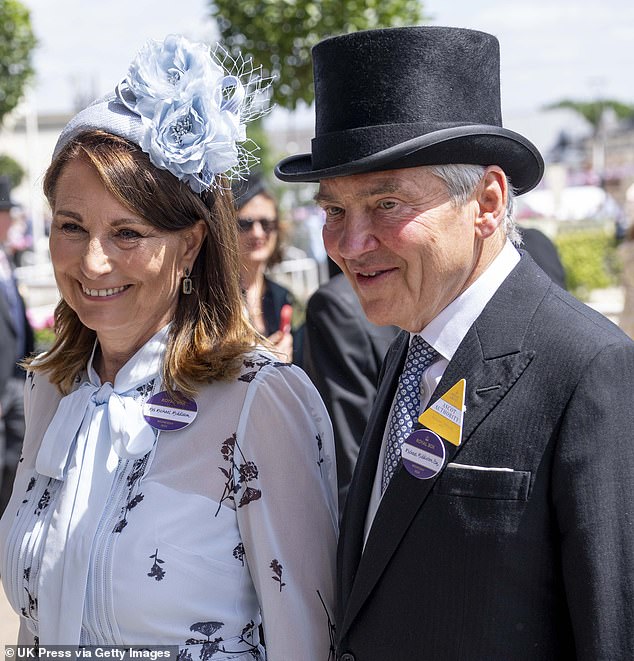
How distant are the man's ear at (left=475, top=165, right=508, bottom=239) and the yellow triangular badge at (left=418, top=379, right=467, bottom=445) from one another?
34 cm

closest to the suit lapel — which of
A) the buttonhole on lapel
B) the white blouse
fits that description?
the buttonhole on lapel

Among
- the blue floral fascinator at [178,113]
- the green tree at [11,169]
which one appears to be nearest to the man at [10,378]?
the blue floral fascinator at [178,113]

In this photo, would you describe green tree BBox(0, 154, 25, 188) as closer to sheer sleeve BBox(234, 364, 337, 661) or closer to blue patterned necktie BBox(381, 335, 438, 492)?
sheer sleeve BBox(234, 364, 337, 661)

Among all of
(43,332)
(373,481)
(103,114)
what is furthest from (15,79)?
(373,481)

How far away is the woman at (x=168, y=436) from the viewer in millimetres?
2045

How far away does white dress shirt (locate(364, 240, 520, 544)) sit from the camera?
188 cm

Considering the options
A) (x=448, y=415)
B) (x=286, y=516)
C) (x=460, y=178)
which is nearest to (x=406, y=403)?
(x=448, y=415)

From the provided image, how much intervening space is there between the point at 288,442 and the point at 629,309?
5683 millimetres

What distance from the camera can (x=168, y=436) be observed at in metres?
2.20

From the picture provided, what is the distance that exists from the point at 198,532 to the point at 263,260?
2662 millimetres

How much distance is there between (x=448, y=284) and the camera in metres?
1.88

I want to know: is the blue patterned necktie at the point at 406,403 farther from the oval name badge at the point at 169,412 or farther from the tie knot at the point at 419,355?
the oval name badge at the point at 169,412

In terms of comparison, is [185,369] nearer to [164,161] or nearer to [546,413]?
[164,161]

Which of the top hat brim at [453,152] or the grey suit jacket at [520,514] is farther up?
the top hat brim at [453,152]
